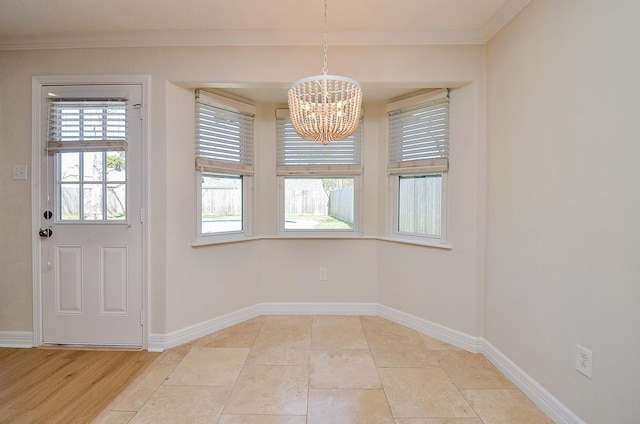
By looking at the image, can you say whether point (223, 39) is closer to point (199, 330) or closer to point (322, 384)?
point (199, 330)

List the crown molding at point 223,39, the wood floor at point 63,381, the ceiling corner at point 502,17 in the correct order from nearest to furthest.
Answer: the wood floor at point 63,381 < the ceiling corner at point 502,17 < the crown molding at point 223,39

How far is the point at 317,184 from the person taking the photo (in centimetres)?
306

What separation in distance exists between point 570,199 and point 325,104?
1.39 m

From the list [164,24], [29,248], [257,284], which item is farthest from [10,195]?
[257,284]

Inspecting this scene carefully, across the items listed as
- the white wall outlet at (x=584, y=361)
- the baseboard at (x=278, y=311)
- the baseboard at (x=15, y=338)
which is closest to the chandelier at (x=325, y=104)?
the white wall outlet at (x=584, y=361)

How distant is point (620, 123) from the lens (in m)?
1.27

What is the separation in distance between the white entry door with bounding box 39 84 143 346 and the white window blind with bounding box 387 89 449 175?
2.29m

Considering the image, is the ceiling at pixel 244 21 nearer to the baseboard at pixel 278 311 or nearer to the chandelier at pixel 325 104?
the chandelier at pixel 325 104

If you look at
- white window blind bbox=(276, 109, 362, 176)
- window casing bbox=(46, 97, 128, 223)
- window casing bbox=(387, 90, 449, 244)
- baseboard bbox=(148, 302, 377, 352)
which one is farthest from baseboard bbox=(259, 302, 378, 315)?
window casing bbox=(46, 97, 128, 223)

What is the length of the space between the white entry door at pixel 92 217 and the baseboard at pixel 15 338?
0.52 feet

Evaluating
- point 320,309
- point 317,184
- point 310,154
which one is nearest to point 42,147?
point 310,154

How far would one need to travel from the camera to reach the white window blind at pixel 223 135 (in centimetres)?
254

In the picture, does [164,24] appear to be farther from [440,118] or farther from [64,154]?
[440,118]

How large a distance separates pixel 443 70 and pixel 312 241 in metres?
1.95
